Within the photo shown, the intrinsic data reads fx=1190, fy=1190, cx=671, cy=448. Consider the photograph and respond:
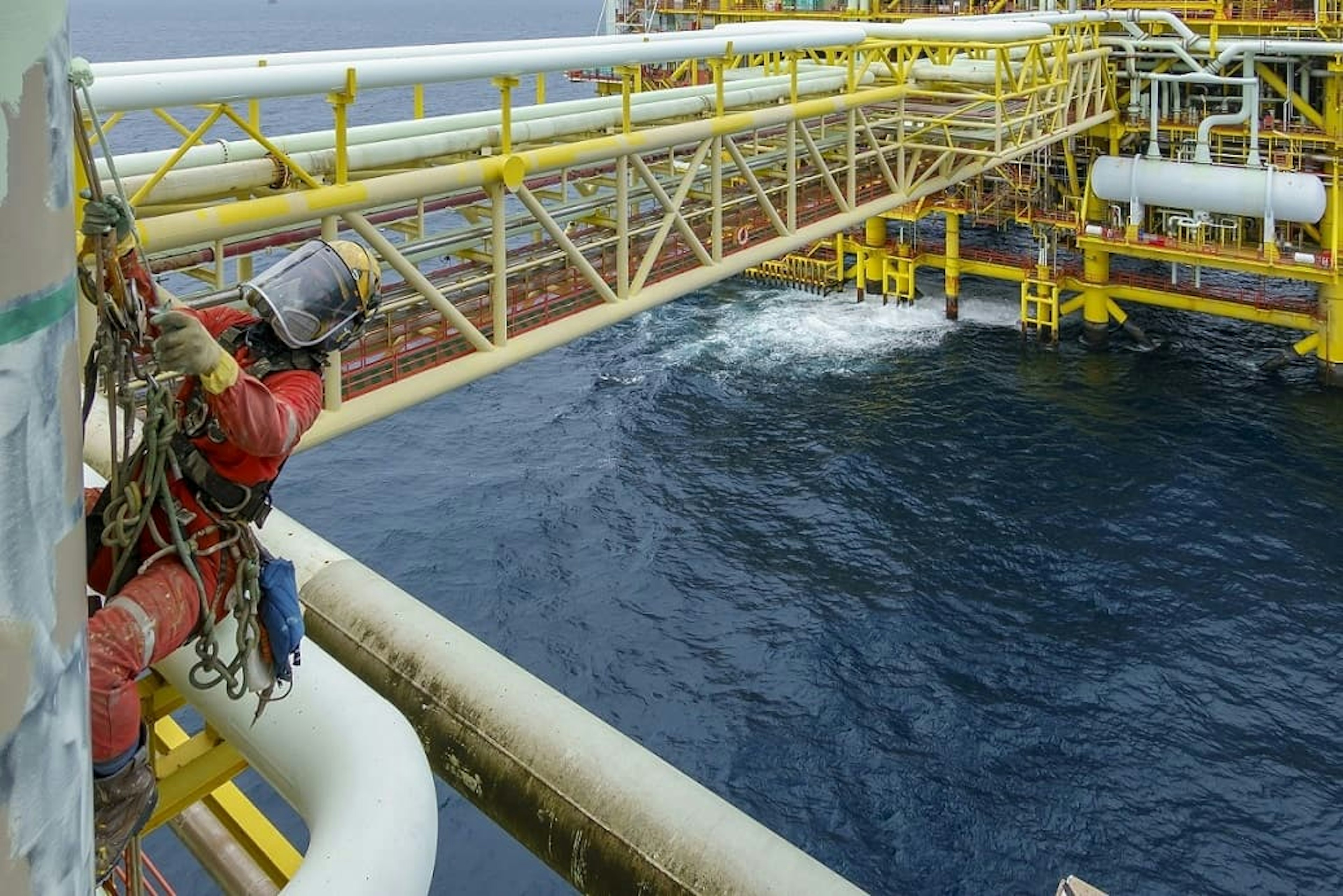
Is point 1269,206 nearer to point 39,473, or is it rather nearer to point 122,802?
point 122,802

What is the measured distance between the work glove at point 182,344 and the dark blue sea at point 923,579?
14.7 metres

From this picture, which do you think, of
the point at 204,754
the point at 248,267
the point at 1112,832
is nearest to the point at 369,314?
the point at 204,754

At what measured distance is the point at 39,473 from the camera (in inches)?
108

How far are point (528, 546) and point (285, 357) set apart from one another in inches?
838

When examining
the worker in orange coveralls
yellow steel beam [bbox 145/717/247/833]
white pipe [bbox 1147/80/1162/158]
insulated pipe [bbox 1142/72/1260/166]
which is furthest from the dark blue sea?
the worker in orange coveralls

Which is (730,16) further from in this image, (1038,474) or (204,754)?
(204,754)

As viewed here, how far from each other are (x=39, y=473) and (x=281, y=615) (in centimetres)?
273

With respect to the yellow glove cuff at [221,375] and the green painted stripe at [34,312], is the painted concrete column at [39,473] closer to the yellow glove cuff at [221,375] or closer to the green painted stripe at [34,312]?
the green painted stripe at [34,312]

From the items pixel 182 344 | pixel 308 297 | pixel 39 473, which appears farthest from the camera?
pixel 308 297

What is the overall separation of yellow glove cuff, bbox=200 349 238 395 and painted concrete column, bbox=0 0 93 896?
146cm

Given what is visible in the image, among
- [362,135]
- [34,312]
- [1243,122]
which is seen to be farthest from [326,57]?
[1243,122]

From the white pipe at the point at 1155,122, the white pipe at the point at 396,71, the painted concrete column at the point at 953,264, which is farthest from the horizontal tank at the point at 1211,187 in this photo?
the white pipe at the point at 396,71

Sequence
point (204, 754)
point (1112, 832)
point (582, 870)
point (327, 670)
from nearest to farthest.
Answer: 1. point (327, 670)
2. point (204, 754)
3. point (582, 870)
4. point (1112, 832)

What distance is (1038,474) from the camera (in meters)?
29.2
